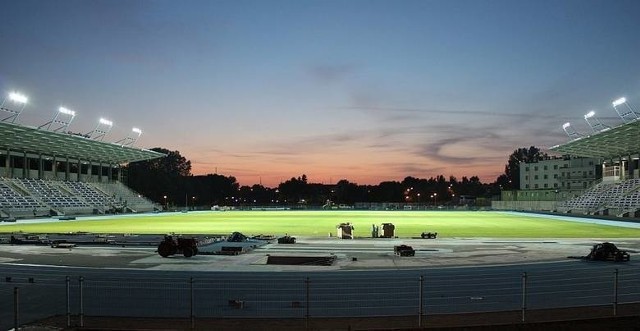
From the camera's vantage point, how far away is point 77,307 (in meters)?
13.6

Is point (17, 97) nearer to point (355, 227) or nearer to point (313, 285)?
point (355, 227)

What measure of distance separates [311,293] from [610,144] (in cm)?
8280

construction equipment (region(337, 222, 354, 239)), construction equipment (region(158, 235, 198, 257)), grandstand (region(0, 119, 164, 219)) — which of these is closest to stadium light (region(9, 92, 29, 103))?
grandstand (region(0, 119, 164, 219))

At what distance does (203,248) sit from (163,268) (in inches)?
274

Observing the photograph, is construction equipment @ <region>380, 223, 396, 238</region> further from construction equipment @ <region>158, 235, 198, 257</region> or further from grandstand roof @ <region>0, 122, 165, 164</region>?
grandstand roof @ <region>0, 122, 165, 164</region>

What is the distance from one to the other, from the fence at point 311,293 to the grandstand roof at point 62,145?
5925 cm

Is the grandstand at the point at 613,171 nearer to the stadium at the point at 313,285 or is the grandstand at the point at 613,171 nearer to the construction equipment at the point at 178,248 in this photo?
the stadium at the point at 313,285

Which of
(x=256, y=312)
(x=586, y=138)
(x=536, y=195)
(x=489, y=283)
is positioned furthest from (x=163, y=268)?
(x=536, y=195)

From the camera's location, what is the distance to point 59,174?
3893 inches

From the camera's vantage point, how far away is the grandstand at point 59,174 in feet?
246

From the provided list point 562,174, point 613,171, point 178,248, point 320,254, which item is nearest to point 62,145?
point 178,248

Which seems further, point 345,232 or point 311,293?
point 345,232

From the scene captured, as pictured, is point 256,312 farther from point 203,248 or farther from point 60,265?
point 203,248

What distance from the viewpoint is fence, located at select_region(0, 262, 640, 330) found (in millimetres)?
12914
